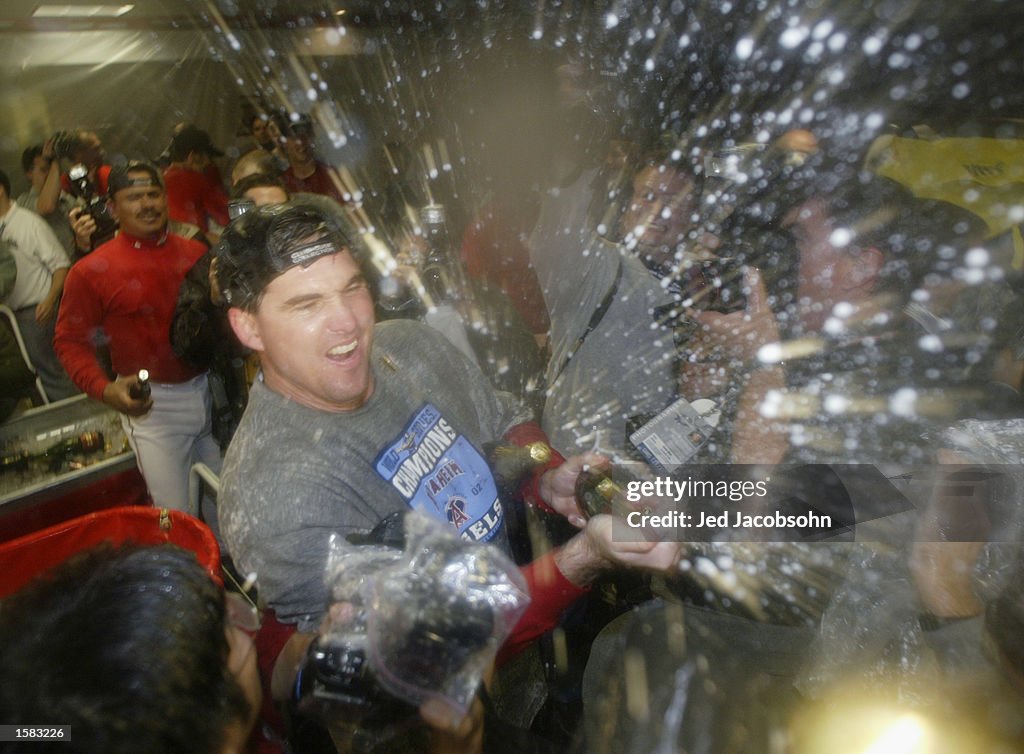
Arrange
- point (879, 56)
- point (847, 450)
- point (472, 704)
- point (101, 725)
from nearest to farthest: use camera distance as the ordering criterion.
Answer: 1. point (101, 725)
2. point (472, 704)
3. point (847, 450)
4. point (879, 56)

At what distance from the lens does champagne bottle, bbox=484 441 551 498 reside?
136 centimetres

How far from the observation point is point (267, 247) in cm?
111

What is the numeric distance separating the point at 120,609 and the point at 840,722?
1290 mm

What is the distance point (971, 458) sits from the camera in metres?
1.12

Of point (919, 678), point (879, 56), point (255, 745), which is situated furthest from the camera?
point (879, 56)

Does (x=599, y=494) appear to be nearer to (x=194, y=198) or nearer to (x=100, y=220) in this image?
(x=100, y=220)

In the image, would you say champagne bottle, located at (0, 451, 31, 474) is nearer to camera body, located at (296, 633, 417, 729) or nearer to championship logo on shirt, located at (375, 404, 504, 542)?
championship logo on shirt, located at (375, 404, 504, 542)

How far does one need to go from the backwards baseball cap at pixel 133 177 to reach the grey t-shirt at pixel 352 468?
1387 mm

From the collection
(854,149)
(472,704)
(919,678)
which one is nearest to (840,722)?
(919,678)

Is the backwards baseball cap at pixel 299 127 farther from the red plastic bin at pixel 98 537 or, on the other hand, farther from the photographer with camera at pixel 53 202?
the red plastic bin at pixel 98 537

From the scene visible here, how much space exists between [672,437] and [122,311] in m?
2.03

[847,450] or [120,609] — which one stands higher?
[120,609]

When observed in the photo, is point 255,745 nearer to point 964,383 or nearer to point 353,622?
point 353,622

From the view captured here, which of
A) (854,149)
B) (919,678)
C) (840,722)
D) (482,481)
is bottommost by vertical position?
(840,722)
